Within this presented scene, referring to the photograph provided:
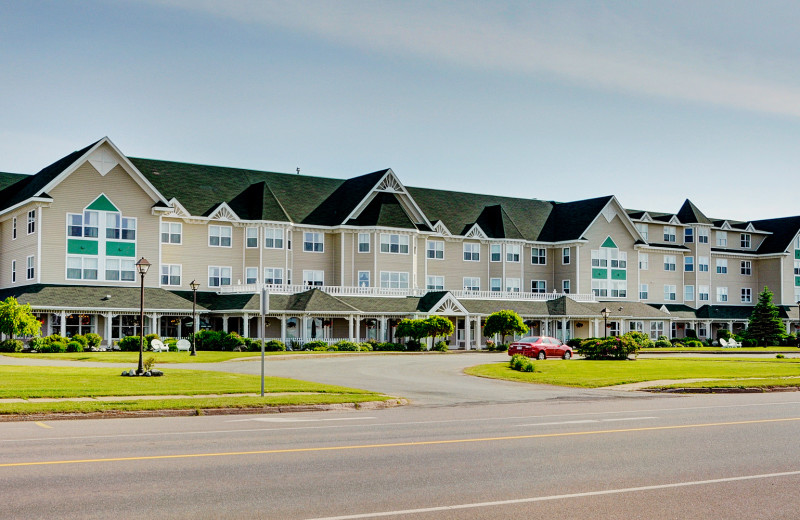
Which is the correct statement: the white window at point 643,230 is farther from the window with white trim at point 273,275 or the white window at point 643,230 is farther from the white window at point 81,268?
the white window at point 81,268

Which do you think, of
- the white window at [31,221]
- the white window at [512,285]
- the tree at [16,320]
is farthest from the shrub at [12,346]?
the white window at [512,285]

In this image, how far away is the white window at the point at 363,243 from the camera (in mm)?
69688

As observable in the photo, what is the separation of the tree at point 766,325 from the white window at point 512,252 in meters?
24.1

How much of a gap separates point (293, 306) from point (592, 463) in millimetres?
50353

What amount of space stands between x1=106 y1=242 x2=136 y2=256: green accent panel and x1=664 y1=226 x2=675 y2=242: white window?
54.3 metres

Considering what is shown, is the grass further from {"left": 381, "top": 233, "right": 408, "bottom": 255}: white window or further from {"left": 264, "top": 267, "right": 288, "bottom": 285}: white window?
{"left": 264, "top": 267, "right": 288, "bottom": 285}: white window

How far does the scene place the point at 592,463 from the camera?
1276 cm

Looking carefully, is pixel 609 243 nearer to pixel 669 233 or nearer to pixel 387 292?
pixel 669 233

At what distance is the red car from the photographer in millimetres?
51156

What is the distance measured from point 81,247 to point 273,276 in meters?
14.8

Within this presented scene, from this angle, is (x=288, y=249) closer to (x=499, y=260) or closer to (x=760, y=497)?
(x=499, y=260)

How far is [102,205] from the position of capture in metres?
59.2

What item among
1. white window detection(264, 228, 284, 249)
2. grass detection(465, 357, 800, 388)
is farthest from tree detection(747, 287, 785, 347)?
white window detection(264, 228, 284, 249)

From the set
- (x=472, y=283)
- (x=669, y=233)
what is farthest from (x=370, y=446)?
(x=669, y=233)
